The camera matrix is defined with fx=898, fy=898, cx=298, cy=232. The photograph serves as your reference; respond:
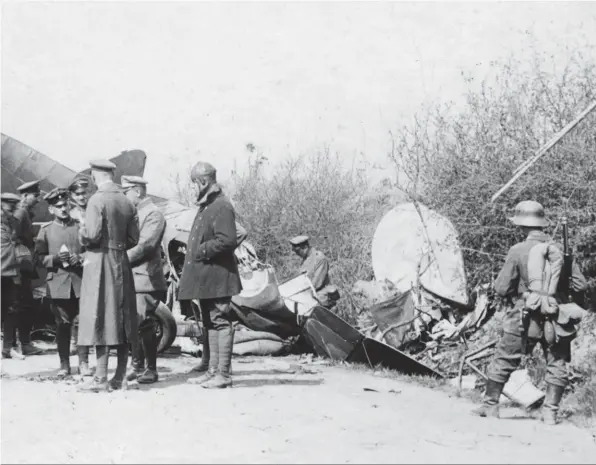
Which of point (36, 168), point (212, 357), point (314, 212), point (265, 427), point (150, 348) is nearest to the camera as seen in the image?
point (265, 427)

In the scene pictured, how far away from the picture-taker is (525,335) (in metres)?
7.63

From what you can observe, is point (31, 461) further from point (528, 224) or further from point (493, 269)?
point (493, 269)

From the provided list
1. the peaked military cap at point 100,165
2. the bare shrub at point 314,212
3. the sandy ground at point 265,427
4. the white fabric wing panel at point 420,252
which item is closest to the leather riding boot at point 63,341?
the sandy ground at point 265,427

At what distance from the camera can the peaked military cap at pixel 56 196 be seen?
31.3ft

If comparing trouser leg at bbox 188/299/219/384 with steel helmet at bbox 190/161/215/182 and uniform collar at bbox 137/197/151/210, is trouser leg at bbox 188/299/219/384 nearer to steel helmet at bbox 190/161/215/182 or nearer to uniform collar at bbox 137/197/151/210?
steel helmet at bbox 190/161/215/182

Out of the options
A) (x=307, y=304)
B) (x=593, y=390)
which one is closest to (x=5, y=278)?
(x=307, y=304)

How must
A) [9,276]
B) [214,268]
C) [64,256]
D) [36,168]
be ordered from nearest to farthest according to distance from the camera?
[214,268] < [64,256] < [9,276] < [36,168]

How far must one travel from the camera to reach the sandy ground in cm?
585

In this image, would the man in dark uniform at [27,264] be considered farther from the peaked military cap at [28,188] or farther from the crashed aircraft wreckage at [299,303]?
the crashed aircraft wreckage at [299,303]

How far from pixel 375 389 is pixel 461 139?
5.45 metres

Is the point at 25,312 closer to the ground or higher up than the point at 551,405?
higher up

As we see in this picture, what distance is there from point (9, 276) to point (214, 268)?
3.51 meters

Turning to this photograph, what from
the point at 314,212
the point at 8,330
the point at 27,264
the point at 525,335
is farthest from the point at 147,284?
the point at 314,212

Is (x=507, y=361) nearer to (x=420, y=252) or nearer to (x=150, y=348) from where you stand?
(x=150, y=348)
